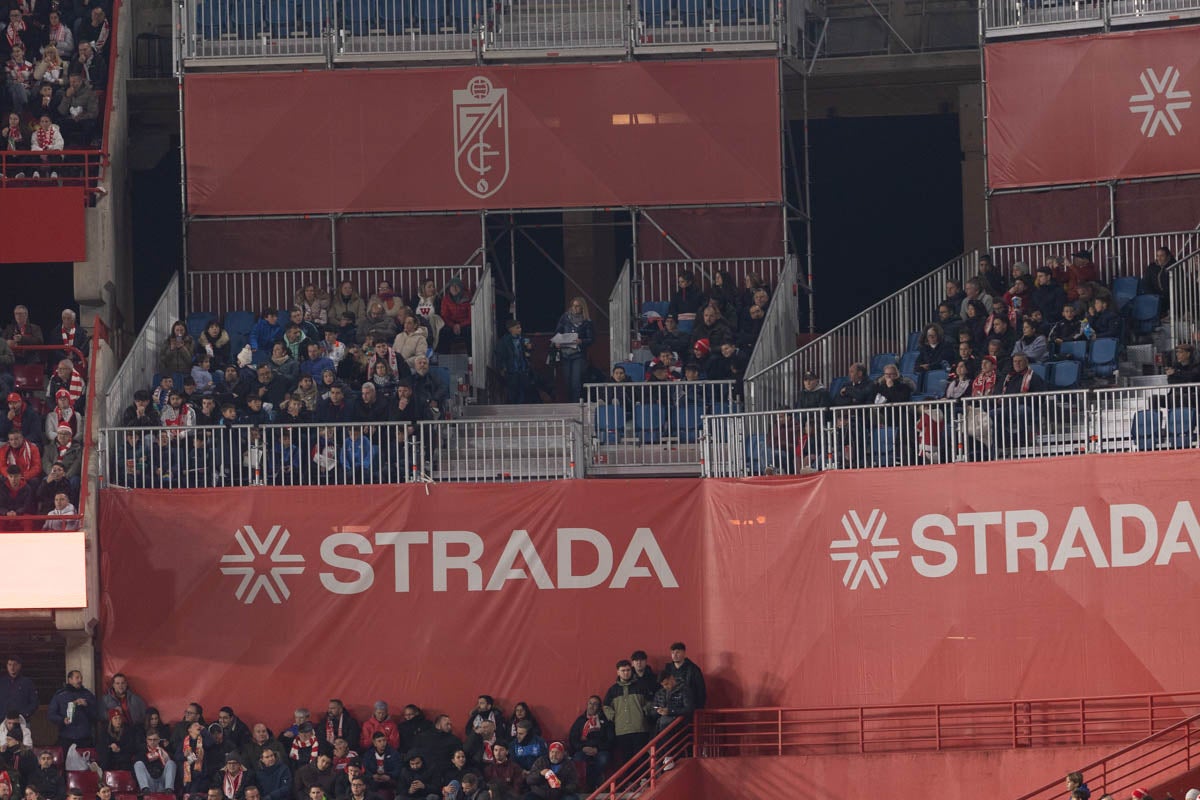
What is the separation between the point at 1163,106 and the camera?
102ft

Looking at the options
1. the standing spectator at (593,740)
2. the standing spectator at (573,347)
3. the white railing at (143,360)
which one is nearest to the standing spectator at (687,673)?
the standing spectator at (593,740)

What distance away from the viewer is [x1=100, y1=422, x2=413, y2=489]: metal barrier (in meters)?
27.9

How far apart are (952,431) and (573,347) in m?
5.53

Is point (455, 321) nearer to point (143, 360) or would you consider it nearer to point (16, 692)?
point (143, 360)

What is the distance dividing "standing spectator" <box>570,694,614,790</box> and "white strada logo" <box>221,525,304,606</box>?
3794 millimetres

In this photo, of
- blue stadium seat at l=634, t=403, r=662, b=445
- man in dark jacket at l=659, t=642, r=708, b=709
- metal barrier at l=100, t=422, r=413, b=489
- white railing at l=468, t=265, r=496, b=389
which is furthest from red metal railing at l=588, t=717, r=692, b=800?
white railing at l=468, t=265, r=496, b=389

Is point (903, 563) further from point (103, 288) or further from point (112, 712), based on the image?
point (103, 288)

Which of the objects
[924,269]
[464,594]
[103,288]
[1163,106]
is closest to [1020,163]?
[1163,106]

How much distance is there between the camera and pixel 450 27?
107ft

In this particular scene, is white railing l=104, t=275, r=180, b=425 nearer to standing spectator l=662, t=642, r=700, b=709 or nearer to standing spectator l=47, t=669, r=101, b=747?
standing spectator l=47, t=669, r=101, b=747

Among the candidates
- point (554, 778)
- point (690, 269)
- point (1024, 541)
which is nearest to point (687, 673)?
point (554, 778)

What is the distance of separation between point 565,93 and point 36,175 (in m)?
6.99

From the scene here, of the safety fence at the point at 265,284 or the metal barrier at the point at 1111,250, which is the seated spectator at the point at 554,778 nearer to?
the safety fence at the point at 265,284

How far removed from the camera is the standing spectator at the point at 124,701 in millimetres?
27219
